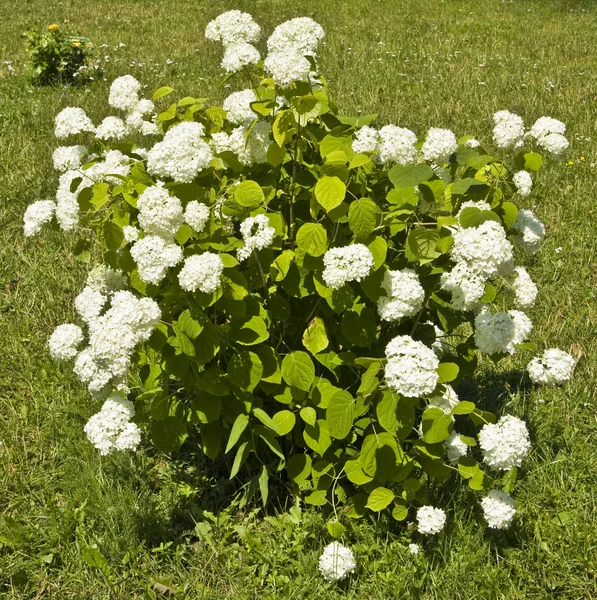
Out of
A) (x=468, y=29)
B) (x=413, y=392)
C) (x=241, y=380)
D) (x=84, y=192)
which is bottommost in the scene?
(x=468, y=29)

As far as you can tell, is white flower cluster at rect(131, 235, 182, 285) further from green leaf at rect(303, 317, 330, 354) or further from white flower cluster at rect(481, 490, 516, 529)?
white flower cluster at rect(481, 490, 516, 529)

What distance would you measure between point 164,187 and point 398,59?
707cm

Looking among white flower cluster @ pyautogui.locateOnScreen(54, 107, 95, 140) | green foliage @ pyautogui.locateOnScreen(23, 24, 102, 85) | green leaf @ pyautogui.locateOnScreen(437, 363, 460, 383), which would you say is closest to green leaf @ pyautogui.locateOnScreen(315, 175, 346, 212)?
green leaf @ pyautogui.locateOnScreen(437, 363, 460, 383)

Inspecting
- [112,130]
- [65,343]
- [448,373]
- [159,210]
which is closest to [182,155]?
[159,210]

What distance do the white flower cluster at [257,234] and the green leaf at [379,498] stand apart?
3.43 ft

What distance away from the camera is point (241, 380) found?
257 cm

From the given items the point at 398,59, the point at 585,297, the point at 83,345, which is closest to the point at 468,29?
the point at 398,59

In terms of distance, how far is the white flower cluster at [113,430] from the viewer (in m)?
2.47

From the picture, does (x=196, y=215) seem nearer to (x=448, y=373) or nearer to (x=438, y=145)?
(x=438, y=145)

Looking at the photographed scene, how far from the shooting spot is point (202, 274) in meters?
2.16

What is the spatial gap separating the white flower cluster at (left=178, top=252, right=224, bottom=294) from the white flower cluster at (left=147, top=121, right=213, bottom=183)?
0.32 meters

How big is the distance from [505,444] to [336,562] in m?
0.76

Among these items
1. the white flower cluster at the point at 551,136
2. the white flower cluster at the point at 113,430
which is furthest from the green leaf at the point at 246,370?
the white flower cluster at the point at 551,136

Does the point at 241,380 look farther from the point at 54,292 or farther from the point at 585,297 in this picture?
the point at 585,297
